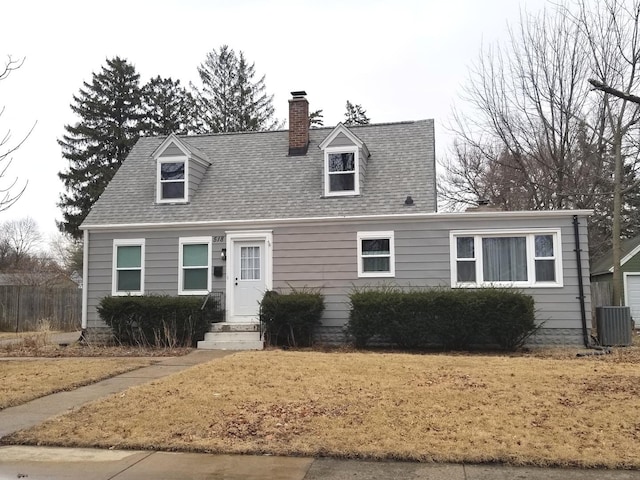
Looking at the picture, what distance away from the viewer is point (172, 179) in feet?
52.7

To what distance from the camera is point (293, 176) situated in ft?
52.2

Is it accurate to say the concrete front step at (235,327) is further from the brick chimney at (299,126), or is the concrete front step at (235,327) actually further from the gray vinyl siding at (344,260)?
the brick chimney at (299,126)

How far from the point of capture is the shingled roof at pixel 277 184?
48.1 ft

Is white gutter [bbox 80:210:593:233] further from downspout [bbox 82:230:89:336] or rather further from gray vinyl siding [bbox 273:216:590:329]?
downspout [bbox 82:230:89:336]

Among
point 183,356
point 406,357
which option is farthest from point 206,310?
point 406,357

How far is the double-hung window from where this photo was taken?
1594cm

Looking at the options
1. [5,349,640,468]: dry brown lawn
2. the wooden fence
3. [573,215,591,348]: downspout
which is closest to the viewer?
[5,349,640,468]: dry brown lawn

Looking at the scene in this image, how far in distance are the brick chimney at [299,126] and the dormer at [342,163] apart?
161cm

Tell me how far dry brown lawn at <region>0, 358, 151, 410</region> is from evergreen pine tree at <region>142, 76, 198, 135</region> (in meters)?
28.8

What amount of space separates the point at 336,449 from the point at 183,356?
24.6 ft

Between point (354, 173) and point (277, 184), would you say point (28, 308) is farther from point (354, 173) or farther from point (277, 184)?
point (354, 173)

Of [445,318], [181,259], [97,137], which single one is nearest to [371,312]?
[445,318]

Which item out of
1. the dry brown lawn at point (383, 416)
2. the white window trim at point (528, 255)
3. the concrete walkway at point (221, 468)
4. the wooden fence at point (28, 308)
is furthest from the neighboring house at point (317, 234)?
the wooden fence at point (28, 308)

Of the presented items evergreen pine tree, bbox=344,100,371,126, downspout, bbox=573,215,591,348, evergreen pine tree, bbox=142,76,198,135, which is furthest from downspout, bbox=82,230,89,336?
evergreen pine tree, bbox=344,100,371,126
